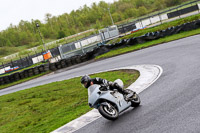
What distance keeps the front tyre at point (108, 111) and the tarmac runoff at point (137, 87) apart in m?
1.15

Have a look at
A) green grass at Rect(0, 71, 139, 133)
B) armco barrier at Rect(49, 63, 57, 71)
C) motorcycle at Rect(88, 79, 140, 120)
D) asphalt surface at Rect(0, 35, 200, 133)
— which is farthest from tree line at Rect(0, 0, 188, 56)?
motorcycle at Rect(88, 79, 140, 120)

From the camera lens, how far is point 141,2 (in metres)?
139

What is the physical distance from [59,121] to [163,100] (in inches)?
153

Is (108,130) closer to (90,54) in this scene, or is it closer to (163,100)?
(163,100)

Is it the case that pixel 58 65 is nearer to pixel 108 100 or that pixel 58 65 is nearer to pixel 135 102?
pixel 135 102

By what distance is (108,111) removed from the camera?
805cm

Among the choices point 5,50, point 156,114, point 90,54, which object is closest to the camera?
point 156,114

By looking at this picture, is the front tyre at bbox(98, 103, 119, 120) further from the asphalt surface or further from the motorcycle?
the asphalt surface

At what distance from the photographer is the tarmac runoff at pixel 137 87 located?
9023 millimetres

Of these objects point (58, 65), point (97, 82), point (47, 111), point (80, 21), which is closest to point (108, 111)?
point (97, 82)

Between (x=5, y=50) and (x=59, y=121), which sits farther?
(x=5, y=50)

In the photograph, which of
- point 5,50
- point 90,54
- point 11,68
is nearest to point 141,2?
point 5,50

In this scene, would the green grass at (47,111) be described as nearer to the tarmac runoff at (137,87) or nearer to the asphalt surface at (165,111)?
the tarmac runoff at (137,87)

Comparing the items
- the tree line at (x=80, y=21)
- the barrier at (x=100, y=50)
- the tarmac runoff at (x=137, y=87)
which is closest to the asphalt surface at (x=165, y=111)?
the tarmac runoff at (x=137, y=87)
